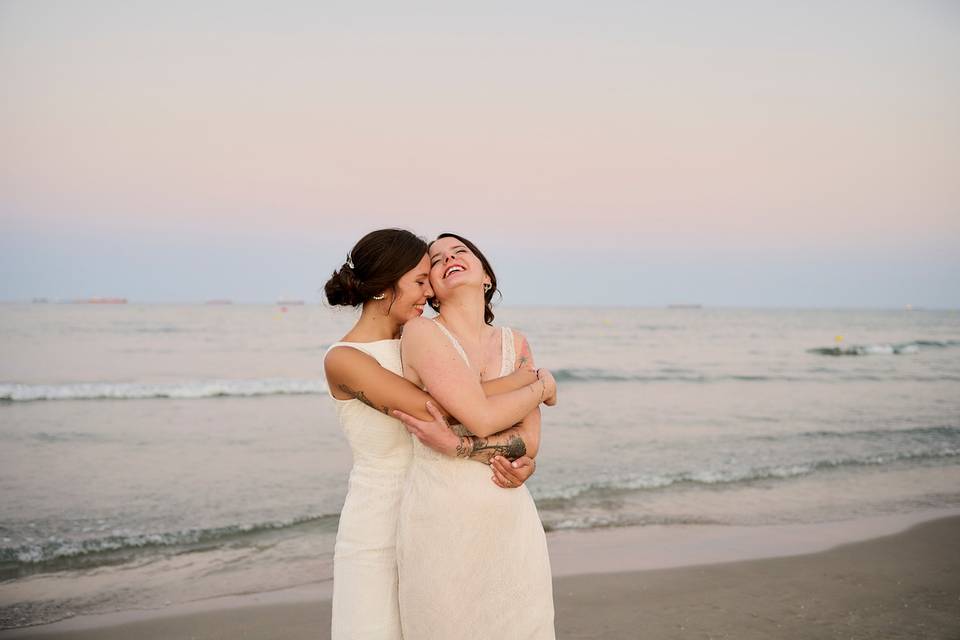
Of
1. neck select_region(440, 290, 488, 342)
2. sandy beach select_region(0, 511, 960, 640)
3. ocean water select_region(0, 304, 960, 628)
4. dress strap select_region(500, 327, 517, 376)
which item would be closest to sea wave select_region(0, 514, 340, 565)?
ocean water select_region(0, 304, 960, 628)

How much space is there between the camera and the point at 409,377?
9.58ft

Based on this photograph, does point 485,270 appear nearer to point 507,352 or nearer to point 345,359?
point 507,352

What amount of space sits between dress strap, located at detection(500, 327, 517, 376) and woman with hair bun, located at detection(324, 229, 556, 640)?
0.20ft

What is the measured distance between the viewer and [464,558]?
8.97 ft

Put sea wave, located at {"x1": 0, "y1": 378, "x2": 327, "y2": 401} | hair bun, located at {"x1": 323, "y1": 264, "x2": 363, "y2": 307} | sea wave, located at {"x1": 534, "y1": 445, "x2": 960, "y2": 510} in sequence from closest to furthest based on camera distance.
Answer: hair bun, located at {"x1": 323, "y1": 264, "x2": 363, "y2": 307} < sea wave, located at {"x1": 534, "y1": 445, "x2": 960, "y2": 510} < sea wave, located at {"x1": 0, "y1": 378, "x2": 327, "y2": 401}

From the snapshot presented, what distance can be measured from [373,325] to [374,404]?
0.37 meters

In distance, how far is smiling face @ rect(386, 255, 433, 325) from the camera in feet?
10.1

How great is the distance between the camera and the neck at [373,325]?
3105 mm

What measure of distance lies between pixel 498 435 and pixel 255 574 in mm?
4588

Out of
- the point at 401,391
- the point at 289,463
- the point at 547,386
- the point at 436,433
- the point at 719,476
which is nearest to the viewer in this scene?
the point at 436,433

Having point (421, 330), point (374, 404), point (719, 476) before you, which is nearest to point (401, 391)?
point (374, 404)

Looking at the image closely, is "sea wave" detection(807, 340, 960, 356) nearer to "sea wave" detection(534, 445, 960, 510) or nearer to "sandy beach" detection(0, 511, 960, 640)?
"sea wave" detection(534, 445, 960, 510)

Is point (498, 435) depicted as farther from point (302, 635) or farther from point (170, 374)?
point (170, 374)

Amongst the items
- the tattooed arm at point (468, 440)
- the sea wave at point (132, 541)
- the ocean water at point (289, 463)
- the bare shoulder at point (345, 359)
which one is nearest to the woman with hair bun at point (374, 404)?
the bare shoulder at point (345, 359)
